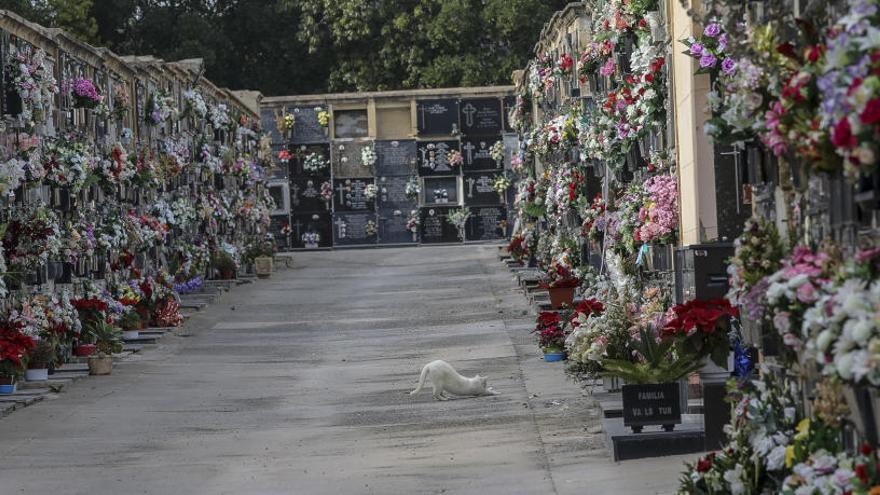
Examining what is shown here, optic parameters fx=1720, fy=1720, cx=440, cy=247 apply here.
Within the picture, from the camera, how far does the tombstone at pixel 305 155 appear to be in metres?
43.2

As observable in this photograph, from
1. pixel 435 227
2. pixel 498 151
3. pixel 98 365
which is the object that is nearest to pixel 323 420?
pixel 98 365

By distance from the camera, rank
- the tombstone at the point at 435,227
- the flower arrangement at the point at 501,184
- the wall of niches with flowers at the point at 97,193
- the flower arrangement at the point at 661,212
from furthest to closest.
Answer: the tombstone at the point at 435,227 → the flower arrangement at the point at 501,184 → the wall of niches with flowers at the point at 97,193 → the flower arrangement at the point at 661,212

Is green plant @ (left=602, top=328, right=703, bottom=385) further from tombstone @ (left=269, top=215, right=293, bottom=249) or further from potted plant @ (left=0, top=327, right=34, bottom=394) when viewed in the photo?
tombstone @ (left=269, top=215, right=293, bottom=249)

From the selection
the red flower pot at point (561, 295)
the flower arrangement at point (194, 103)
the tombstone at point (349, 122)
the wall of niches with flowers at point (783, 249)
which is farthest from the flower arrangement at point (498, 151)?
the wall of niches with flowers at point (783, 249)

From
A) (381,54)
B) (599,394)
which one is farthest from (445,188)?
(599,394)

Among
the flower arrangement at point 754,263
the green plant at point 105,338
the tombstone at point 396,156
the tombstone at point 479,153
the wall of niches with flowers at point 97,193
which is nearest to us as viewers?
the flower arrangement at point 754,263

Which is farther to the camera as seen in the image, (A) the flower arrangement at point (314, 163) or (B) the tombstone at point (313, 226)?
(B) the tombstone at point (313, 226)

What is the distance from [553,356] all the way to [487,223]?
82.1ft

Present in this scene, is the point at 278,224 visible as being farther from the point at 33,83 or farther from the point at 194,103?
the point at 33,83

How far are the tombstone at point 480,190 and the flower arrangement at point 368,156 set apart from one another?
2.34 meters

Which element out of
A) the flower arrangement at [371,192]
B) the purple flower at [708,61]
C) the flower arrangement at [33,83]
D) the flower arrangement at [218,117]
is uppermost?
the flower arrangement at [218,117]

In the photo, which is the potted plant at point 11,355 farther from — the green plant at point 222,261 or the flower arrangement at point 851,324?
the green plant at point 222,261

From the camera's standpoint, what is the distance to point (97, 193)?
72.0ft

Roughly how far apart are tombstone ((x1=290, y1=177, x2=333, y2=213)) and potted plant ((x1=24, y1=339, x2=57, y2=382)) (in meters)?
25.7
